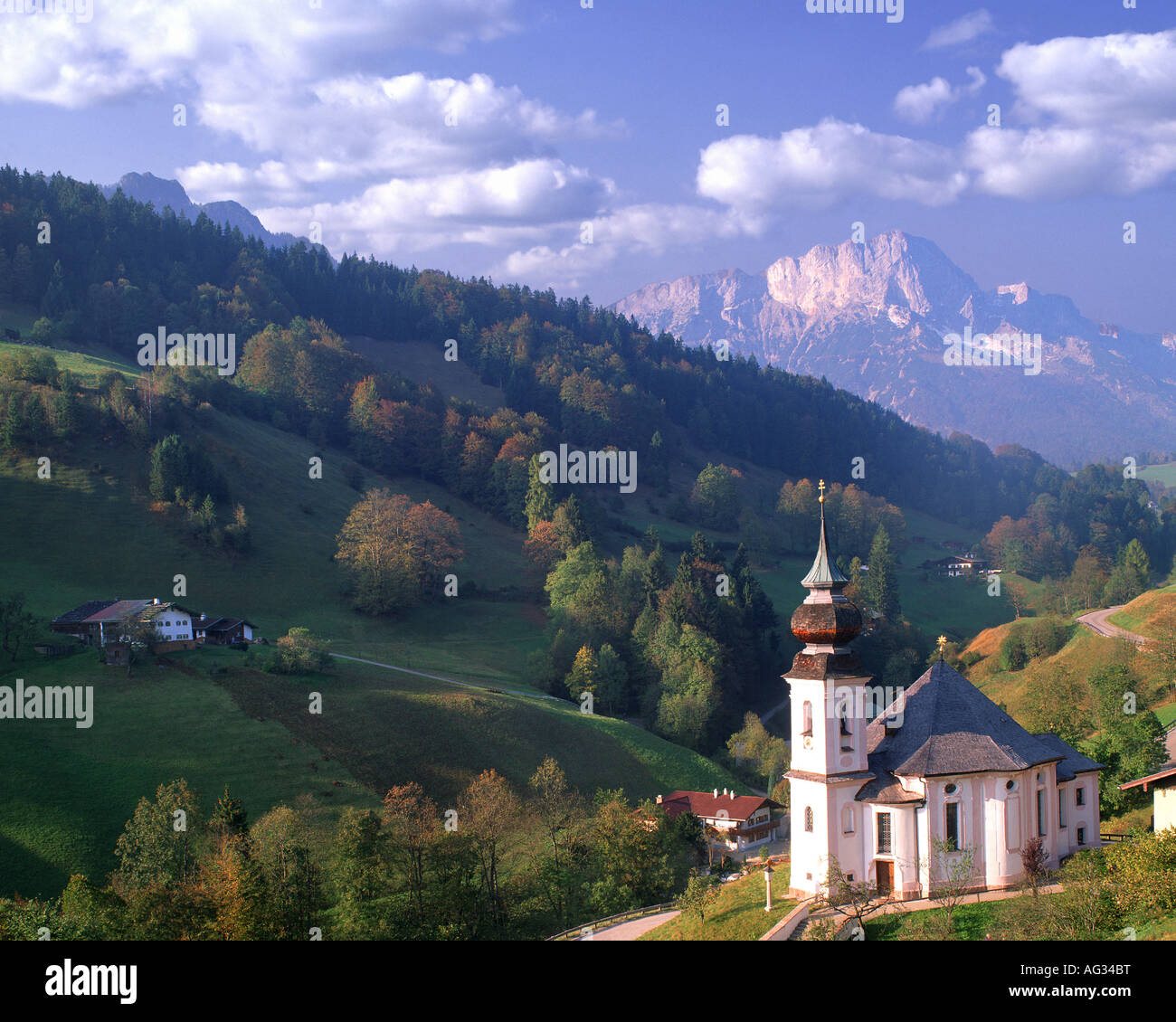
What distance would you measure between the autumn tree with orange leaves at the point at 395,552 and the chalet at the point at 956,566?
249 ft

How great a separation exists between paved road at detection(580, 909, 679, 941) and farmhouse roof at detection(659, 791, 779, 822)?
56.3 ft

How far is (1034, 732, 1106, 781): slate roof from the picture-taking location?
136 feet

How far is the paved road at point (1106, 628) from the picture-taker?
82.3 m

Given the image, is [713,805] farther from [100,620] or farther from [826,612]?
[100,620]

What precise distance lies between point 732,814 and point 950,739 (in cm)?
2503

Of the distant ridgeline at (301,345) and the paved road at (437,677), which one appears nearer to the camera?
the paved road at (437,677)

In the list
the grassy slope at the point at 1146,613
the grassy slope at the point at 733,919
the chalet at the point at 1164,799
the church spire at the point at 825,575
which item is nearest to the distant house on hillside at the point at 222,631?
the grassy slope at the point at 733,919

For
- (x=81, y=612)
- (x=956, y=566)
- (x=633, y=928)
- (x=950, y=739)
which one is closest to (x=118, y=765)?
(x=81, y=612)

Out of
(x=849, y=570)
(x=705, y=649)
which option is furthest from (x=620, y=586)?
(x=849, y=570)

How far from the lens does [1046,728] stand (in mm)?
55625

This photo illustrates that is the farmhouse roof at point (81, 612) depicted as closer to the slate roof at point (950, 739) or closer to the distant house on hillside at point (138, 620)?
the distant house on hillside at point (138, 620)

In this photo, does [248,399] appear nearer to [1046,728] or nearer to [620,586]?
[620,586]

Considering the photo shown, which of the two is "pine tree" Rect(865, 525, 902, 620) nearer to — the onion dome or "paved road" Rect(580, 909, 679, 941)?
"paved road" Rect(580, 909, 679, 941)

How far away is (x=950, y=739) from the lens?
39.7m
